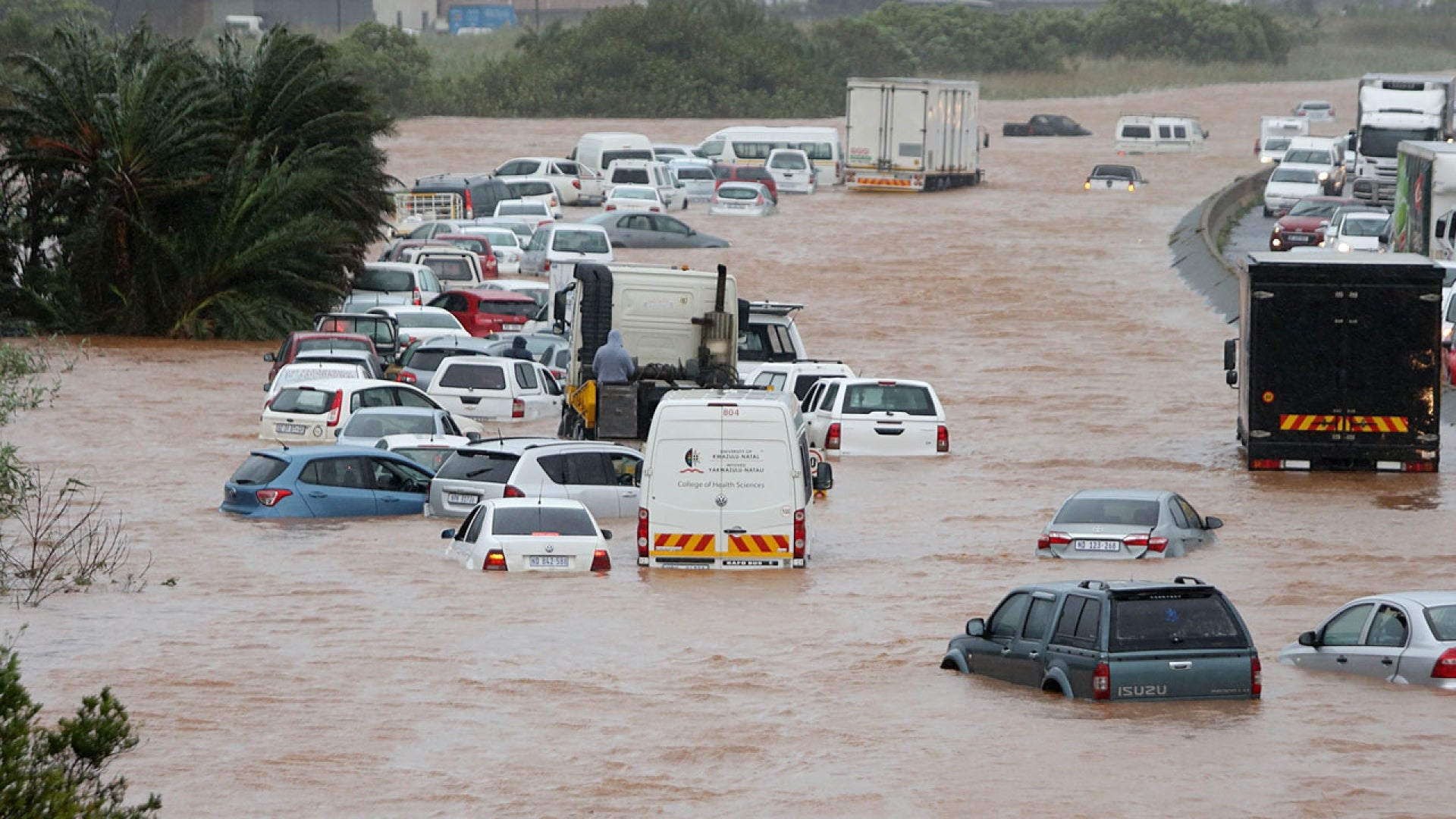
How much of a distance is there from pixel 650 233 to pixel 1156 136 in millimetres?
37547

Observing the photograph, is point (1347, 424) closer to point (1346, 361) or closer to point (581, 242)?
point (1346, 361)

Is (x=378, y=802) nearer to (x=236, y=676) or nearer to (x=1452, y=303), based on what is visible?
(x=236, y=676)

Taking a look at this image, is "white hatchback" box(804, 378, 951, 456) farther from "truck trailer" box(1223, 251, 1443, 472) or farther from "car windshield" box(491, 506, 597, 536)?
"car windshield" box(491, 506, 597, 536)

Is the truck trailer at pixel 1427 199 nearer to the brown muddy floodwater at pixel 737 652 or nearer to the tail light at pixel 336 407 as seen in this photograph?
the brown muddy floodwater at pixel 737 652

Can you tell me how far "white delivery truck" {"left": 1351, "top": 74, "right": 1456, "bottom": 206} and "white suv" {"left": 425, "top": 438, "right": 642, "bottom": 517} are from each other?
41.0 metres

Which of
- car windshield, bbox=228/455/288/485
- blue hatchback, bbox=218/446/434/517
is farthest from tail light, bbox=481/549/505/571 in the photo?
car windshield, bbox=228/455/288/485

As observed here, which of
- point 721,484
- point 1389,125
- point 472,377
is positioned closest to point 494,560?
point 721,484

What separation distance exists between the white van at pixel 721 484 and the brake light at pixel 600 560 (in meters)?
0.39

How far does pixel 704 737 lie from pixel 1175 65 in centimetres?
12695

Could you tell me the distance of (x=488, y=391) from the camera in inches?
1409

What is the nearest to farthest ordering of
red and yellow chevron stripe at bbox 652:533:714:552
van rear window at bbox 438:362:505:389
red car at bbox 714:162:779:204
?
red and yellow chevron stripe at bbox 652:533:714:552 → van rear window at bbox 438:362:505:389 → red car at bbox 714:162:779:204

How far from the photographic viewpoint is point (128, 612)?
22047 mm

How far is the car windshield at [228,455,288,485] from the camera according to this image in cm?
2711

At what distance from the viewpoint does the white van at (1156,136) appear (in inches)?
3652
